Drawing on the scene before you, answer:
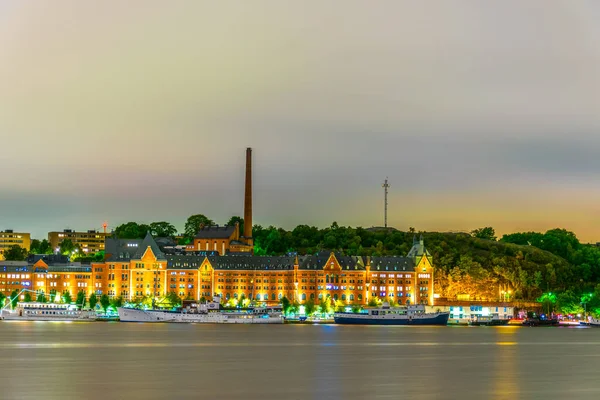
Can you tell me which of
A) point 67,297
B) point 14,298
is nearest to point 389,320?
point 67,297

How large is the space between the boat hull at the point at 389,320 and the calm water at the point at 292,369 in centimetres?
5440

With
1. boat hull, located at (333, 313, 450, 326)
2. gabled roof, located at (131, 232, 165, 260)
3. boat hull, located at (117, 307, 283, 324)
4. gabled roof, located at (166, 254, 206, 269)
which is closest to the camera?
boat hull, located at (117, 307, 283, 324)

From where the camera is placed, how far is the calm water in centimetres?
5247

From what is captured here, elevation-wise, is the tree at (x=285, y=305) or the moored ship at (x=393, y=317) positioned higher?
the tree at (x=285, y=305)

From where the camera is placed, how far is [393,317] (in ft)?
524

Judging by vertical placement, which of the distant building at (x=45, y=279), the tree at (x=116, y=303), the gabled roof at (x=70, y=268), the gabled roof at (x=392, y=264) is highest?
the gabled roof at (x=392, y=264)

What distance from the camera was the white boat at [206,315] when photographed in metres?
158

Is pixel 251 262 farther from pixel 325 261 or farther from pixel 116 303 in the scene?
pixel 116 303

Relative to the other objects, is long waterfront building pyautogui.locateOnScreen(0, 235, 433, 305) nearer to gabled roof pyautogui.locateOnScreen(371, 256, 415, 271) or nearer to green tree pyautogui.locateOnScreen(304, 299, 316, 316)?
gabled roof pyautogui.locateOnScreen(371, 256, 415, 271)

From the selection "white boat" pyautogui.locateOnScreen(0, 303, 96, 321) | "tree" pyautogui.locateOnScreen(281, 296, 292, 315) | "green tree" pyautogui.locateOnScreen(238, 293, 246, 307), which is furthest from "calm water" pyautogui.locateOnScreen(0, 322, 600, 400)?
"green tree" pyautogui.locateOnScreen(238, 293, 246, 307)

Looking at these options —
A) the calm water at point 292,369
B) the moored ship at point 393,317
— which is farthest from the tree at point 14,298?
the calm water at point 292,369

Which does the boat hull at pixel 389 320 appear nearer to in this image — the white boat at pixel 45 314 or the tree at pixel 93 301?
the white boat at pixel 45 314

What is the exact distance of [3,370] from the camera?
2483 inches

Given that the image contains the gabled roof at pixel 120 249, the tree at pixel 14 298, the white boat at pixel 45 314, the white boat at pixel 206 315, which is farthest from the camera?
the gabled roof at pixel 120 249
